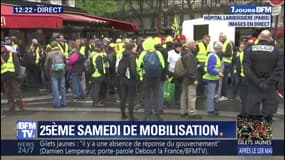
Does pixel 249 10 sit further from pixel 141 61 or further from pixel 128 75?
pixel 128 75

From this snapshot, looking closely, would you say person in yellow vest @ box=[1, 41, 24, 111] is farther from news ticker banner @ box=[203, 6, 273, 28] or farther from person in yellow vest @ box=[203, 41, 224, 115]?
news ticker banner @ box=[203, 6, 273, 28]

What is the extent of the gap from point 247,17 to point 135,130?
3.68ft

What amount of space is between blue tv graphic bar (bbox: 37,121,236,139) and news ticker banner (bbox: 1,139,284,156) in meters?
0.04

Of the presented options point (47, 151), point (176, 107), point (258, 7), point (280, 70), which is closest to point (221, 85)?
point (176, 107)

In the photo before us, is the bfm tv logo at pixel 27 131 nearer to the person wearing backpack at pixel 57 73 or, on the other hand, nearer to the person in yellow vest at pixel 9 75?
the person wearing backpack at pixel 57 73

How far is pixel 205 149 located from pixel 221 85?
705 cm

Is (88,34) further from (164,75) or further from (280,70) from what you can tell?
(164,75)

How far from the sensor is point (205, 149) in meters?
3.19

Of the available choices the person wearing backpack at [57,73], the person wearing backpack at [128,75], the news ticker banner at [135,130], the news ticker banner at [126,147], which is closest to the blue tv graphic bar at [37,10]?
the news ticker banner at [135,130]

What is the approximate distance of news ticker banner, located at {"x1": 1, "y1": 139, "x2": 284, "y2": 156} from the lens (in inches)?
124

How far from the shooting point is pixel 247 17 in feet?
11.3

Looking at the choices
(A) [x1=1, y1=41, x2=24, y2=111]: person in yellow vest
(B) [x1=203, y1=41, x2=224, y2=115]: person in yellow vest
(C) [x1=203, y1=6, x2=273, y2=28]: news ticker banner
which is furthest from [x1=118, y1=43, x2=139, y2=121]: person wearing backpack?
(C) [x1=203, y1=6, x2=273, y2=28]: news ticker banner

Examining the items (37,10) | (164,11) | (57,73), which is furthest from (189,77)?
(37,10)

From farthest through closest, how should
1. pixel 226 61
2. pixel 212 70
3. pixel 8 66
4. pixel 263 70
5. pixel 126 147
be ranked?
1. pixel 226 61
2. pixel 212 70
3. pixel 8 66
4. pixel 263 70
5. pixel 126 147
